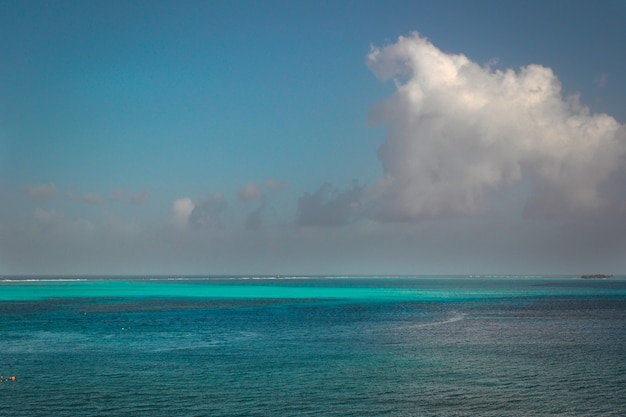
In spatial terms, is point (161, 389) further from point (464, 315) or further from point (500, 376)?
point (464, 315)

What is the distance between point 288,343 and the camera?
44844 millimetres

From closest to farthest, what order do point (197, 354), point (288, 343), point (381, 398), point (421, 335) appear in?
point (381, 398) < point (197, 354) < point (288, 343) < point (421, 335)

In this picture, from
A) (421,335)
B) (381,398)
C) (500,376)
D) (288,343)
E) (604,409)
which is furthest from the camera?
(421,335)

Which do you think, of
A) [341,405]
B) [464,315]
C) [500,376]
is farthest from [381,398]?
[464,315]

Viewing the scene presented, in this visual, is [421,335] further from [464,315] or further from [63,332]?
[63,332]

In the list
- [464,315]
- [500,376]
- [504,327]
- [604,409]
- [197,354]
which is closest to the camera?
[604,409]

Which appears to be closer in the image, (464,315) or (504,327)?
(504,327)

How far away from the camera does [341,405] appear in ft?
87.9

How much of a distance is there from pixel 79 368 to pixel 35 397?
6561 mm

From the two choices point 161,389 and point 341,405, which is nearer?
point 341,405

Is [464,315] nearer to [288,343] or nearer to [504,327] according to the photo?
[504,327]

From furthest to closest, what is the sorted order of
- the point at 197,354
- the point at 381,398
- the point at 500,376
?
the point at 197,354 → the point at 500,376 → the point at 381,398

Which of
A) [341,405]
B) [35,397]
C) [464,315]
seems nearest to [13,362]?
[35,397]

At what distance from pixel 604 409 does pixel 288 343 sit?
931 inches
